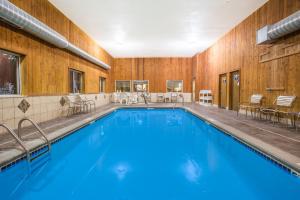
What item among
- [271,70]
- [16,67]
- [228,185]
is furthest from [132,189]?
[271,70]

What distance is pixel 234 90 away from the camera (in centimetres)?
761

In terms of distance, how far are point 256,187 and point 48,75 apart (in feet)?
18.0

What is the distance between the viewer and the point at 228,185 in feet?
7.30

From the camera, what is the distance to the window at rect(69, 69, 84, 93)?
7.13m

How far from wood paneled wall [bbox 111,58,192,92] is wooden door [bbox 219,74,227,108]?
4.39 m

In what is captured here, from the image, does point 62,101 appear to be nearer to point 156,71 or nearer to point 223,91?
point 223,91

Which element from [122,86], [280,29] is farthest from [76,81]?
[280,29]

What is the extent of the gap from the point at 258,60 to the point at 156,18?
3510 mm

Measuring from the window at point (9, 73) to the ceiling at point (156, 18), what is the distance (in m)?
2.06

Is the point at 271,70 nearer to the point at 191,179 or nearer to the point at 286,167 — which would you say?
the point at 286,167

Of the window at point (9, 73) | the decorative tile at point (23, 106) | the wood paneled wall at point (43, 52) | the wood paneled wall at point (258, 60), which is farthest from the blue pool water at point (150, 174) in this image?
the wood paneled wall at point (258, 60)

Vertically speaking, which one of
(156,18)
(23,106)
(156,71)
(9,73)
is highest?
(156,18)

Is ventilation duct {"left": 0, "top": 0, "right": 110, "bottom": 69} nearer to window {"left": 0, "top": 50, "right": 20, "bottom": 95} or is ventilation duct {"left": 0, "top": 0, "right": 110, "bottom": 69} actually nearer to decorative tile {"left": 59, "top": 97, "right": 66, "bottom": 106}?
window {"left": 0, "top": 50, "right": 20, "bottom": 95}

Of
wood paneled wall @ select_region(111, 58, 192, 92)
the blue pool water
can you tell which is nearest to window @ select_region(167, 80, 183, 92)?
wood paneled wall @ select_region(111, 58, 192, 92)
